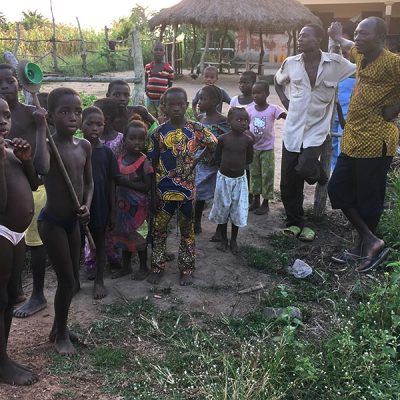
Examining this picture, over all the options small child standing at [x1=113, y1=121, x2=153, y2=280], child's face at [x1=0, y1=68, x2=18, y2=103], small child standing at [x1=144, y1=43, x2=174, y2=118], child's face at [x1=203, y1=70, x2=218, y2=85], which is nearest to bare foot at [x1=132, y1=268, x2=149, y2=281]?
small child standing at [x1=113, y1=121, x2=153, y2=280]

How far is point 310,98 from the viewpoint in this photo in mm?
4539

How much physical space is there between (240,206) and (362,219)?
3.51 feet

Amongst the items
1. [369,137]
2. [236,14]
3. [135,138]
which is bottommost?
[369,137]

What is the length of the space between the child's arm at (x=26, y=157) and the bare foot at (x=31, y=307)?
111 centimetres

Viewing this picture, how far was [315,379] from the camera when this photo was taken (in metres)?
2.52

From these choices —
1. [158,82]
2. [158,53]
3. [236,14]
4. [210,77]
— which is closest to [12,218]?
[210,77]

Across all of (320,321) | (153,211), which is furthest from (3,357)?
(320,321)

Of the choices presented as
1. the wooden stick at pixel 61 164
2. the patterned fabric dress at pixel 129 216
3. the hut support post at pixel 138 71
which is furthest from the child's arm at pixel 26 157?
the hut support post at pixel 138 71

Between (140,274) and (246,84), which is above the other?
(246,84)

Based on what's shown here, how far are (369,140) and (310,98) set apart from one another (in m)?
0.78

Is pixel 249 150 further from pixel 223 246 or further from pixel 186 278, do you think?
pixel 186 278

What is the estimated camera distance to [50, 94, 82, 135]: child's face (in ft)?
9.14

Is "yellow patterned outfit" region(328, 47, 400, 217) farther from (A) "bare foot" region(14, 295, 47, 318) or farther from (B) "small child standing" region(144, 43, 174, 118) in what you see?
(B) "small child standing" region(144, 43, 174, 118)

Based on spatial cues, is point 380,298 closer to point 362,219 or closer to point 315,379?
point 315,379
